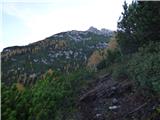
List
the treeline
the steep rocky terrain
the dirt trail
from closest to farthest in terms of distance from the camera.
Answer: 1. the dirt trail
2. the treeline
3. the steep rocky terrain

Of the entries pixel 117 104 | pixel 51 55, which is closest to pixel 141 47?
pixel 117 104

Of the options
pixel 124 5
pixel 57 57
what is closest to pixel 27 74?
pixel 57 57

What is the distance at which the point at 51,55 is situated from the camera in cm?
15675

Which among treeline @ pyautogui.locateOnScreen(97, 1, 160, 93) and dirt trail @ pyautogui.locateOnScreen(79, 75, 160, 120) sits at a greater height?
treeline @ pyautogui.locateOnScreen(97, 1, 160, 93)

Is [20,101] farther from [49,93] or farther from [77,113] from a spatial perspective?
[49,93]

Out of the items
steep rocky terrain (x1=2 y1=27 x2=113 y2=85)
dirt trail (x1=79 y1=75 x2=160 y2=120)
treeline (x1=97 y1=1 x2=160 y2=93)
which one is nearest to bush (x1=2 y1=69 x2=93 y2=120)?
dirt trail (x1=79 y1=75 x2=160 y2=120)

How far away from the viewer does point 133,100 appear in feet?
40.2

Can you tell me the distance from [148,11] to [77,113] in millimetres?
9173

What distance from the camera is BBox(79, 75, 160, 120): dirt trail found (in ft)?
35.1

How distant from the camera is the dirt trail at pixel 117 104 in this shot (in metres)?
10.7

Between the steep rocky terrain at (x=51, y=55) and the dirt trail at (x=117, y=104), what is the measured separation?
103 m

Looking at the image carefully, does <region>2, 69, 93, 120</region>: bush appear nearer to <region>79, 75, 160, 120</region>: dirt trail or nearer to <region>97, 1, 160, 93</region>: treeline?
<region>79, 75, 160, 120</region>: dirt trail

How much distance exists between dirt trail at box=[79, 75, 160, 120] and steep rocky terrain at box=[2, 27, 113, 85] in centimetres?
10255

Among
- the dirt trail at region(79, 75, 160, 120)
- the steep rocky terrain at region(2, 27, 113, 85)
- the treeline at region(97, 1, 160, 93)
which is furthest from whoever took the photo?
the steep rocky terrain at region(2, 27, 113, 85)
